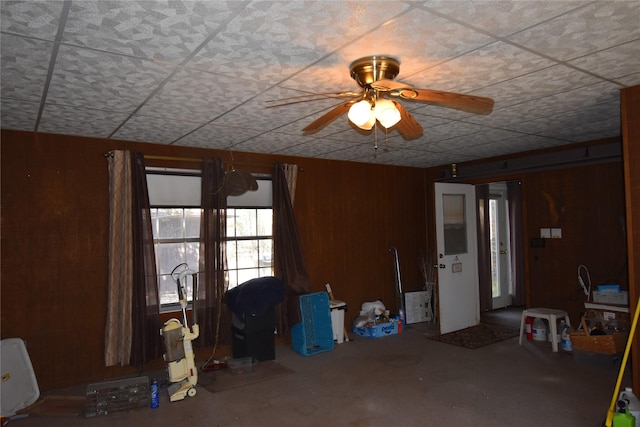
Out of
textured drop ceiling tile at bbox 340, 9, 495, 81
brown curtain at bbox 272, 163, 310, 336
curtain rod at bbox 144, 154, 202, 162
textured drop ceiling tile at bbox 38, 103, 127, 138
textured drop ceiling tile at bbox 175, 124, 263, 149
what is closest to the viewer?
textured drop ceiling tile at bbox 340, 9, 495, 81

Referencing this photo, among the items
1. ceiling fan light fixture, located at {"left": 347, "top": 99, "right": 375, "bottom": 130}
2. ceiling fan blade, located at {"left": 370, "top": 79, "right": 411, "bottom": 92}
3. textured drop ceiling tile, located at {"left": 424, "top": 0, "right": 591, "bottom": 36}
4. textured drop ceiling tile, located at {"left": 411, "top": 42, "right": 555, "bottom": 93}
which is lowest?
ceiling fan light fixture, located at {"left": 347, "top": 99, "right": 375, "bottom": 130}

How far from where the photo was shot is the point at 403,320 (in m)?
6.15

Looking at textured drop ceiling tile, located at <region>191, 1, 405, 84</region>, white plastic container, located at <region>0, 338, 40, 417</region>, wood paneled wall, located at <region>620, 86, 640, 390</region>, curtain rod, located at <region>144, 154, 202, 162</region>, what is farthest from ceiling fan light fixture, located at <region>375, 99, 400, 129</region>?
white plastic container, located at <region>0, 338, 40, 417</region>

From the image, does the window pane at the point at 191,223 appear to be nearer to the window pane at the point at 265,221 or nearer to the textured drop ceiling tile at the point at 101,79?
the window pane at the point at 265,221

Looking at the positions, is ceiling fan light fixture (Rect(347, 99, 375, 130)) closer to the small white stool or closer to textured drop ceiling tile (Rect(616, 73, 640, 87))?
textured drop ceiling tile (Rect(616, 73, 640, 87))

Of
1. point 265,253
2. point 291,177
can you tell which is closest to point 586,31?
point 291,177

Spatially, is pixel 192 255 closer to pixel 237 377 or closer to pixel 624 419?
pixel 237 377

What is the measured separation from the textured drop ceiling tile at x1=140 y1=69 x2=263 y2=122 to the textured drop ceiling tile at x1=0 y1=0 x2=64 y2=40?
2.35ft

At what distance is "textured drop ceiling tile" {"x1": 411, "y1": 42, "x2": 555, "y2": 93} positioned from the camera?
2371mm

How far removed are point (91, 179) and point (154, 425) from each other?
7.86ft

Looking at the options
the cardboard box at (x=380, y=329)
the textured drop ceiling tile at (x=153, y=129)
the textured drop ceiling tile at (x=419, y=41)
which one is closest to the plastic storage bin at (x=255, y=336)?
the cardboard box at (x=380, y=329)

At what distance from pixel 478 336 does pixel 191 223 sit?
153 inches

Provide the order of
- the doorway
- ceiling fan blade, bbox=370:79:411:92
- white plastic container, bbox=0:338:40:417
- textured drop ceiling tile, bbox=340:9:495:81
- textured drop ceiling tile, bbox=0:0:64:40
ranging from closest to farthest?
textured drop ceiling tile, bbox=0:0:64:40 → textured drop ceiling tile, bbox=340:9:495:81 → ceiling fan blade, bbox=370:79:411:92 → white plastic container, bbox=0:338:40:417 → the doorway

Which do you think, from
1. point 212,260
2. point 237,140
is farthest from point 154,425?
point 237,140
